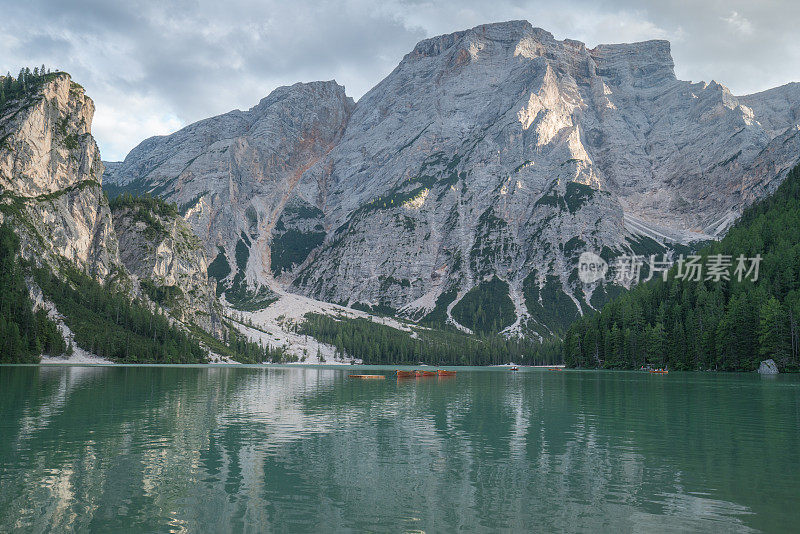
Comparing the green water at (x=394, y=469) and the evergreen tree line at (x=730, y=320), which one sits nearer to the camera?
the green water at (x=394, y=469)

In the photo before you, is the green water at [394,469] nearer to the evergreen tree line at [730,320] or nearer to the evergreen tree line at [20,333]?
the evergreen tree line at [730,320]

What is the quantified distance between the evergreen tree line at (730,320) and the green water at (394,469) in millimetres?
101203

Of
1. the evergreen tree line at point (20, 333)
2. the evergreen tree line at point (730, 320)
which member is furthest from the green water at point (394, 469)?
the evergreen tree line at point (20, 333)

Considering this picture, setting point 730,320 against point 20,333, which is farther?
point 20,333

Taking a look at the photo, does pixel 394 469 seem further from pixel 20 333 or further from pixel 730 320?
pixel 20 333

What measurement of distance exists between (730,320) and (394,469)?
510ft

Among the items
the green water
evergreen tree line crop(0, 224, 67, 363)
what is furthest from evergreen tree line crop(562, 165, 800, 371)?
evergreen tree line crop(0, 224, 67, 363)

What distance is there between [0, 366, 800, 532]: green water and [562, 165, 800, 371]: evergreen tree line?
332ft

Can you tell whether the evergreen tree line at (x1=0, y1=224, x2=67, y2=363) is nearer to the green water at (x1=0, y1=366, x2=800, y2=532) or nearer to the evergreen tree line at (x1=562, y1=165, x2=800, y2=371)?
the green water at (x1=0, y1=366, x2=800, y2=532)

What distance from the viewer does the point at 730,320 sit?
15775 cm

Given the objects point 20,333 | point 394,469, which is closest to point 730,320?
point 394,469

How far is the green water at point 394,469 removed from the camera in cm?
2275

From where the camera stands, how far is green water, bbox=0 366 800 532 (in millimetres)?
22750

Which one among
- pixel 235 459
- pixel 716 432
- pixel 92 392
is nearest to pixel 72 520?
pixel 235 459
